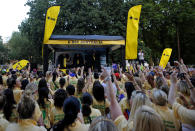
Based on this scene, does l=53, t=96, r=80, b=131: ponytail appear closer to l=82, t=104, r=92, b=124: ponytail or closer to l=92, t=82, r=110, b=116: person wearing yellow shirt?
l=82, t=104, r=92, b=124: ponytail

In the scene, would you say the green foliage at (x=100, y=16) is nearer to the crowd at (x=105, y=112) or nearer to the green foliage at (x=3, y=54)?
the crowd at (x=105, y=112)

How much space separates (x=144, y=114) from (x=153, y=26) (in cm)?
2930

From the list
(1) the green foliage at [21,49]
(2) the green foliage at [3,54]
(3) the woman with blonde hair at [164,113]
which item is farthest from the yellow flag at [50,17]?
(2) the green foliage at [3,54]

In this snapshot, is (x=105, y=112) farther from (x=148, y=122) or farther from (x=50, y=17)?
(x=50, y=17)

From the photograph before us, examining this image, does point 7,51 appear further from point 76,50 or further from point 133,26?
point 133,26

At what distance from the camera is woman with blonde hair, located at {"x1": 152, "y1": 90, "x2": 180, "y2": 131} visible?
2488 mm

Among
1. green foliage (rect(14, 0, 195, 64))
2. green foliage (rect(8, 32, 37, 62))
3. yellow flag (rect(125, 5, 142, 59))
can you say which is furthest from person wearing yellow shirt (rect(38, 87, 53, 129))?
green foliage (rect(8, 32, 37, 62))

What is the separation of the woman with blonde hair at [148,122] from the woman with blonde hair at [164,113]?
0.97m

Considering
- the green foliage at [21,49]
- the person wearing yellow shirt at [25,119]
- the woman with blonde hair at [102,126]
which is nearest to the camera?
the woman with blonde hair at [102,126]

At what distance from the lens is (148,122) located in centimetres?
158

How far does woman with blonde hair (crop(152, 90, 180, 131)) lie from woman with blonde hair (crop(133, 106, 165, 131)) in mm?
975

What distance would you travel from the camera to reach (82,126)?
6.70ft

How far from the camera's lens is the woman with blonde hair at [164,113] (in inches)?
98.0

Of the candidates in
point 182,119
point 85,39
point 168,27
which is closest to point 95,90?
point 182,119
